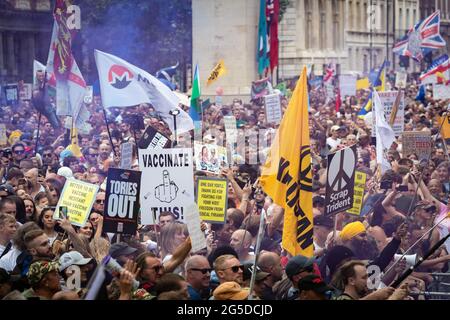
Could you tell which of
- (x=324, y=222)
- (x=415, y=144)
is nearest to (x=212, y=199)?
(x=324, y=222)

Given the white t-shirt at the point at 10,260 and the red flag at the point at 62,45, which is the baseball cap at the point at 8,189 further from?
the red flag at the point at 62,45

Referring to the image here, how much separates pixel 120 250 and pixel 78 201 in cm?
169

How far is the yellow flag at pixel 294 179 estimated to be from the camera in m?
9.74

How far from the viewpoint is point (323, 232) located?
36.4 feet

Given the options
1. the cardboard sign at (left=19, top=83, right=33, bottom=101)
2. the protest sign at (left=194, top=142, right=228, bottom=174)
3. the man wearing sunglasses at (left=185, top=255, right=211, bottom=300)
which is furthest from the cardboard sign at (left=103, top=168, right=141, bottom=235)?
the cardboard sign at (left=19, top=83, right=33, bottom=101)

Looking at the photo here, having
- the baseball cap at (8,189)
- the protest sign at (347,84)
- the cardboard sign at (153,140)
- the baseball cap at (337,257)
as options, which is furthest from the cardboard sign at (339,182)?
the protest sign at (347,84)

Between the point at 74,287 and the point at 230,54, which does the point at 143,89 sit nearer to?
the point at 74,287

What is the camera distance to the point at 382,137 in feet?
52.4

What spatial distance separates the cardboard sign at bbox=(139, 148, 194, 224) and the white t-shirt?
167 centimetres

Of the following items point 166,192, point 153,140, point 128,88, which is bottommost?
point 166,192

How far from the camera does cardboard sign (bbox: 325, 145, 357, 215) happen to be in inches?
426

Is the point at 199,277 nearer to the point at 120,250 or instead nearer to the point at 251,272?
the point at 251,272

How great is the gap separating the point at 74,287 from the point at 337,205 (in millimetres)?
2907
